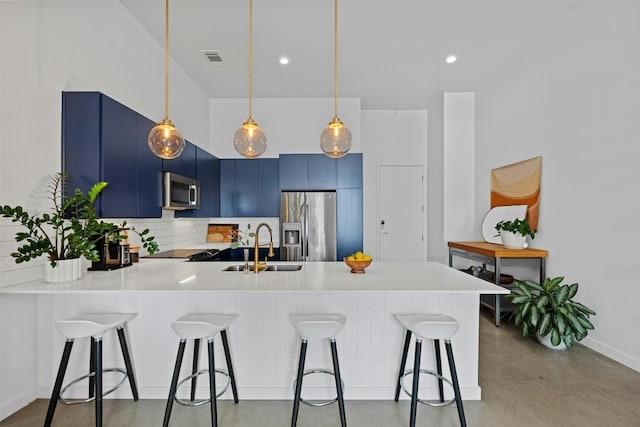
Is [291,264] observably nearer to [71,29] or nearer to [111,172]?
[111,172]

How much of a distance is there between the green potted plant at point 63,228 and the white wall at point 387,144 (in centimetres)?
426

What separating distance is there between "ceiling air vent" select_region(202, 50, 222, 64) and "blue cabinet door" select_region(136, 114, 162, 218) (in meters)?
1.31

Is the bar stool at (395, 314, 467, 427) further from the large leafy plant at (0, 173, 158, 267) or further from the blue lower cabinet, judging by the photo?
the blue lower cabinet

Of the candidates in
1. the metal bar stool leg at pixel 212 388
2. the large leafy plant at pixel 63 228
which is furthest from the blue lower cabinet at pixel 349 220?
the metal bar stool leg at pixel 212 388

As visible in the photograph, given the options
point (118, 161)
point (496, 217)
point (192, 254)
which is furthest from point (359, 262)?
point (496, 217)

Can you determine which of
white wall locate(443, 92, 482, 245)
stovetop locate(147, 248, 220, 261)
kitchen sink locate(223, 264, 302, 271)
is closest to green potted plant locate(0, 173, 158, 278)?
kitchen sink locate(223, 264, 302, 271)

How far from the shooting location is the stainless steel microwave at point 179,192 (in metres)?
3.15

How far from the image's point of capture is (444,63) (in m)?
4.14

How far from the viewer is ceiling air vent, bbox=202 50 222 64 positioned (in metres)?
3.72

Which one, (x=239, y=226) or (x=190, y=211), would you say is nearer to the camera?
(x=190, y=211)

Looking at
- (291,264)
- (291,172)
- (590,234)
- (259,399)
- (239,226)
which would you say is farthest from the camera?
(239,226)

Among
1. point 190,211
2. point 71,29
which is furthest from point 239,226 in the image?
point 71,29

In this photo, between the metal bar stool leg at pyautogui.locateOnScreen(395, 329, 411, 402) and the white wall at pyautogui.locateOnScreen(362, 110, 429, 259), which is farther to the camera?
→ the white wall at pyautogui.locateOnScreen(362, 110, 429, 259)

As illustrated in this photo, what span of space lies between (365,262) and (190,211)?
2551 millimetres
